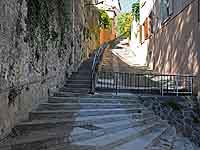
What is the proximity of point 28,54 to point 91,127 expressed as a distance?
94.6 inches

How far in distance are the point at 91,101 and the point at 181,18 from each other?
601cm

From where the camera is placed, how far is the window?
16.0 meters

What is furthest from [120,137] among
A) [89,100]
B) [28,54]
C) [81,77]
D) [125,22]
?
[125,22]

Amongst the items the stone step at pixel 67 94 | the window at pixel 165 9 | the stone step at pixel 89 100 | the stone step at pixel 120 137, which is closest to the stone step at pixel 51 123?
the stone step at pixel 120 137

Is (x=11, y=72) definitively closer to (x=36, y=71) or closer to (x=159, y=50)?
(x=36, y=71)

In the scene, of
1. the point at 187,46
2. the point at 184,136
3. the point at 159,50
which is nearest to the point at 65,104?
the point at 184,136

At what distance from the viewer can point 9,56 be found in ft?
22.5

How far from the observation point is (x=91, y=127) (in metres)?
8.19

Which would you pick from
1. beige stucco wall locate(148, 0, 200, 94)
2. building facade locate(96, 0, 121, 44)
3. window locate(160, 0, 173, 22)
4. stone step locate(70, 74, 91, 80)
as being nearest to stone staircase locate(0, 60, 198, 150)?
stone step locate(70, 74, 91, 80)

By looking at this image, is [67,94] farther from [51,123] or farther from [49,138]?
[49,138]

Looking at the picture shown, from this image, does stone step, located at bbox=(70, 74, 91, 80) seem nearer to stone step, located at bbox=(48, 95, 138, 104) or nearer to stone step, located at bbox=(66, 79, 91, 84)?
stone step, located at bbox=(66, 79, 91, 84)

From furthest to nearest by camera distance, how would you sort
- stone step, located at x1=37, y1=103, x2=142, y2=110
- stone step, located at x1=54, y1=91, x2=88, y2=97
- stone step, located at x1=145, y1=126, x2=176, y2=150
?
stone step, located at x1=54, y1=91, x2=88, y2=97
stone step, located at x1=37, y1=103, x2=142, y2=110
stone step, located at x1=145, y1=126, x2=176, y2=150

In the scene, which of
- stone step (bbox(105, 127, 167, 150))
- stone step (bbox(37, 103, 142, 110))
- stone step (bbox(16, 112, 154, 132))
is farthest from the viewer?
stone step (bbox(37, 103, 142, 110))

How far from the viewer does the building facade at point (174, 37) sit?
1212 cm
